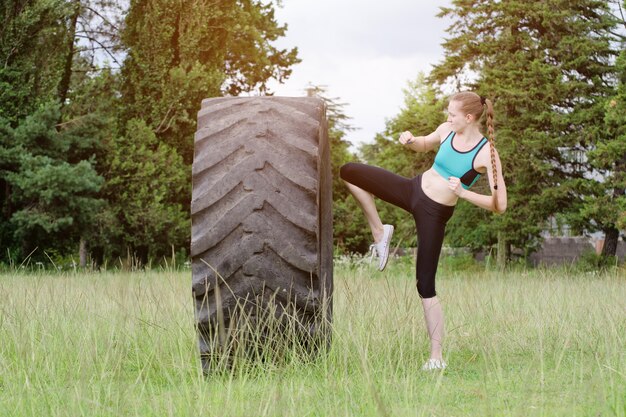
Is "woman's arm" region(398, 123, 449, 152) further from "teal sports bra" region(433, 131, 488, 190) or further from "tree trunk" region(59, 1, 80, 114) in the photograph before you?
"tree trunk" region(59, 1, 80, 114)

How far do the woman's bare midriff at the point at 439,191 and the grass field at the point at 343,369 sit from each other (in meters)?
0.84

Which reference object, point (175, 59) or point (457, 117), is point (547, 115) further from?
point (457, 117)

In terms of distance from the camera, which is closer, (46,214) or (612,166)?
(46,214)

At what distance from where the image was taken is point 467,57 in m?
22.9

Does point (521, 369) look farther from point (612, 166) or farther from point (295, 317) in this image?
point (612, 166)

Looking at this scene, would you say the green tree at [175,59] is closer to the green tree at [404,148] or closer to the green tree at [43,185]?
the green tree at [43,185]

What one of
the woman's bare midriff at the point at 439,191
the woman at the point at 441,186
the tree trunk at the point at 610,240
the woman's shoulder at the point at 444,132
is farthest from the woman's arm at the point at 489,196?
the tree trunk at the point at 610,240

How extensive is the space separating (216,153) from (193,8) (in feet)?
50.3

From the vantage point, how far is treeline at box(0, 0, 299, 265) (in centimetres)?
1628

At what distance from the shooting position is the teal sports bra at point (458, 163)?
15.8 feet

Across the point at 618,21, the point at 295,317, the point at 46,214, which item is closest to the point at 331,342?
the point at 295,317

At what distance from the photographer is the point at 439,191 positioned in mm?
4867

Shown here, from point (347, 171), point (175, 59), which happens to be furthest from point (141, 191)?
point (347, 171)

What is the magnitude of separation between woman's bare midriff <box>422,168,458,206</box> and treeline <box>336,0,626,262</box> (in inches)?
576
